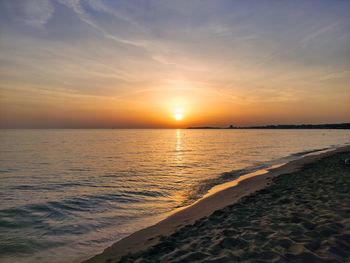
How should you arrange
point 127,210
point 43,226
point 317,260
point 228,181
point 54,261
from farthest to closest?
1. point 228,181
2. point 127,210
3. point 43,226
4. point 54,261
5. point 317,260

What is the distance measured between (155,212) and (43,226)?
4175 millimetres

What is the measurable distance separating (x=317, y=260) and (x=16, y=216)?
1070 cm

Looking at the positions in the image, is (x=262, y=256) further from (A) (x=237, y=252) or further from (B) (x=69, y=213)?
(B) (x=69, y=213)

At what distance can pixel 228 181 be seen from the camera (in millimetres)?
18234

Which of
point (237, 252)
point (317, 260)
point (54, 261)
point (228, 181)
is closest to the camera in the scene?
point (317, 260)

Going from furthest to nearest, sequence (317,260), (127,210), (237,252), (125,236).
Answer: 1. (127,210)
2. (125,236)
3. (237,252)
4. (317,260)

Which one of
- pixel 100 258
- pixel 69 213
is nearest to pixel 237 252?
pixel 100 258

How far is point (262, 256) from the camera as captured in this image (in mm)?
5137

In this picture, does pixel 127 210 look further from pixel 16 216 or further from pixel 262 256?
pixel 262 256

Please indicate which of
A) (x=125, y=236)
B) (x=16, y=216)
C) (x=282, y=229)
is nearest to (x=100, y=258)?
(x=125, y=236)

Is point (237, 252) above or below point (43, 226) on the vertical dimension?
above

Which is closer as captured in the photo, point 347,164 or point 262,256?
point 262,256

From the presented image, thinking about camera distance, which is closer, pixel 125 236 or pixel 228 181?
pixel 125 236

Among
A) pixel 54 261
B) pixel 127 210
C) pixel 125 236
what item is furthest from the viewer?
pixel 127 210
